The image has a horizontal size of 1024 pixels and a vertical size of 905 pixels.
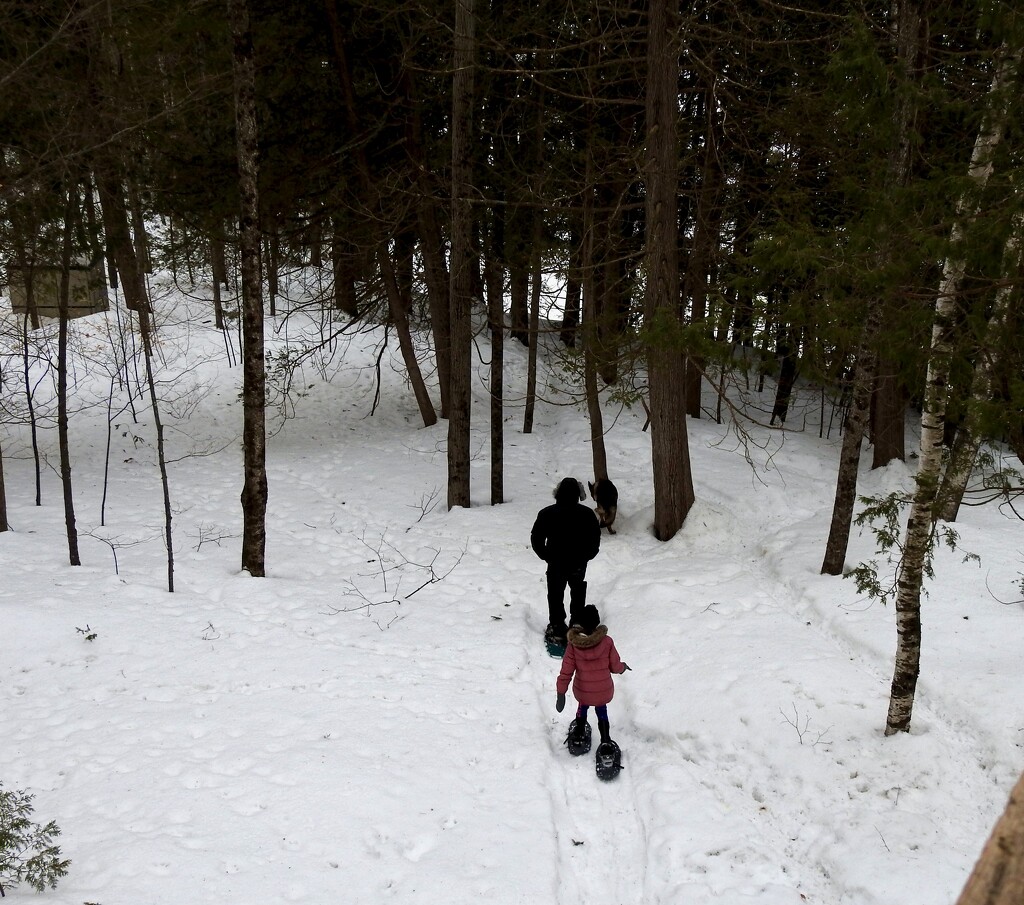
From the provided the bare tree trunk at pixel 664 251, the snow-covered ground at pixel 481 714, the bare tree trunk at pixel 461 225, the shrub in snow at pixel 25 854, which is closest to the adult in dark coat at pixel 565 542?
the snow-covered ground at pixel 481 714

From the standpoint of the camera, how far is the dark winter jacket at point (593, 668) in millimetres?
6145

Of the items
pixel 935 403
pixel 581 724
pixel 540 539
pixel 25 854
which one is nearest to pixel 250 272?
pixel 540 539

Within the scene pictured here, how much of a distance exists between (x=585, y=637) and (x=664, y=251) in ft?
20.5

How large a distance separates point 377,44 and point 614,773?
12928 millimetres

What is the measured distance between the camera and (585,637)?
6.08 meters

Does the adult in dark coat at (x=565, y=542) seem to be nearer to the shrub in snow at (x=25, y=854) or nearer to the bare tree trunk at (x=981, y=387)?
the bare tree trunk at (x=981, y=387)

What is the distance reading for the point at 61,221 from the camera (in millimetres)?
10062

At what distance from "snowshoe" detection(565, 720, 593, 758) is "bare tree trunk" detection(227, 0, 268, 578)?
16.3 feet

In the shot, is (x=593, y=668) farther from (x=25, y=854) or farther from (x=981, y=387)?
(x=25, y=854)

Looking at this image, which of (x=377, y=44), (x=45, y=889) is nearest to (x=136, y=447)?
(x=377, y=44)

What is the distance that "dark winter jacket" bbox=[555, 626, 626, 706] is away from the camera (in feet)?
20.2

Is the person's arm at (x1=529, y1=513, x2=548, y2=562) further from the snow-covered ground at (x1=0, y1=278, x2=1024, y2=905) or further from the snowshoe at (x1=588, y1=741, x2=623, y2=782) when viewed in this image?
the snowshoe at (x1=588, y1=741, x2=623, y2=782)

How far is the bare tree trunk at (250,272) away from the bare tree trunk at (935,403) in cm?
680

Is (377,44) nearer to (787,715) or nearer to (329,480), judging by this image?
(329,480)
